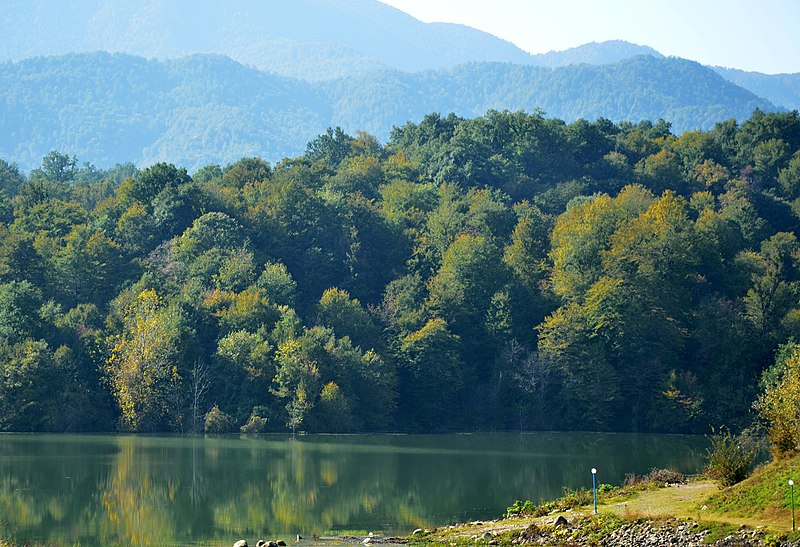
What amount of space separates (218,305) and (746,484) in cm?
5576

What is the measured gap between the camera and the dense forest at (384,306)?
8044cm

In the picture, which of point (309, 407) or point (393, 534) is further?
point (309, 407)

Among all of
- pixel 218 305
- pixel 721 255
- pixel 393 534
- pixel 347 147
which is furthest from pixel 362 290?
pixel 393 534

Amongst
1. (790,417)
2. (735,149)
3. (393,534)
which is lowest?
(393,534)

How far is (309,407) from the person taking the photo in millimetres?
79188

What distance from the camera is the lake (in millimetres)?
40875

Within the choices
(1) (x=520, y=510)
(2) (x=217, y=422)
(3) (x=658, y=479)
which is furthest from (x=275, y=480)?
(2) (x=217, y=422)

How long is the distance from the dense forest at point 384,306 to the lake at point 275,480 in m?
6.65

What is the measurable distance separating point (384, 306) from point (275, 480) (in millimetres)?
41112

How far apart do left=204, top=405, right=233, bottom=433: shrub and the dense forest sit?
139mm

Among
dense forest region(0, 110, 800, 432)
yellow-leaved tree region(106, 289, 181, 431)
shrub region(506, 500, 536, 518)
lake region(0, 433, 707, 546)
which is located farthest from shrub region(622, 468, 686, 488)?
yellow-leaved tree region(106, 289, 181, 431)

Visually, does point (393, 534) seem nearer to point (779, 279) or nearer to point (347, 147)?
point (779, 279)

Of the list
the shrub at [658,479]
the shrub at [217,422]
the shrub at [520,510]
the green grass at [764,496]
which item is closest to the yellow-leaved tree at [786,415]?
the green grass at [764,496]

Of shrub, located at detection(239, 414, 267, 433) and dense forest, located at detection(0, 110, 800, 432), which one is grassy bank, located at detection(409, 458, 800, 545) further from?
dense forest, located at detection(0, 110, 800, 432)
